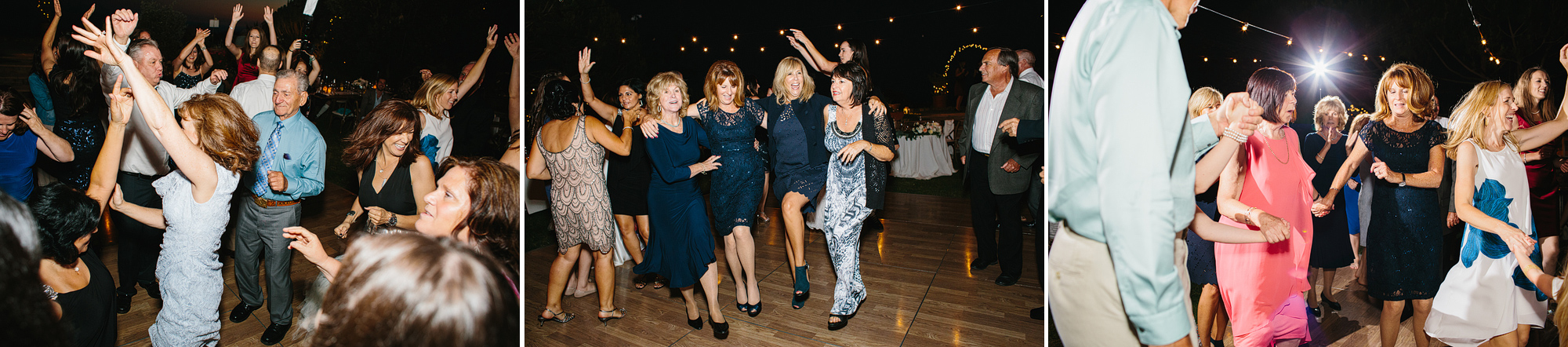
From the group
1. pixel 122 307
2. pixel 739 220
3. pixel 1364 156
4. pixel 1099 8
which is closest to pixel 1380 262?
pixel 1364 156

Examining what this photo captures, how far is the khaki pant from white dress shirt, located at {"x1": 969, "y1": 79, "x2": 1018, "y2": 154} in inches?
99.0

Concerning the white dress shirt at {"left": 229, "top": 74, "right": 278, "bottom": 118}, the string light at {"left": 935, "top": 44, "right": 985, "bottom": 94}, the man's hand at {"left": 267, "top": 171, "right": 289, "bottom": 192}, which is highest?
the string light at {"left": 935, "top": 44, "right": 985, "bottom": 94}

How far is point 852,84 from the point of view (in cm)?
293

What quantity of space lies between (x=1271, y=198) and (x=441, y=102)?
2.59 metres

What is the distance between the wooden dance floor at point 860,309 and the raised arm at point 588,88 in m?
0.97

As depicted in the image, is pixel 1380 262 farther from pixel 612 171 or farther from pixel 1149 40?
pixel 612 171

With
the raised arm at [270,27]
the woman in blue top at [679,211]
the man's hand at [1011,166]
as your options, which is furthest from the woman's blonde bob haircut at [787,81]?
the raised arm at [270,27]

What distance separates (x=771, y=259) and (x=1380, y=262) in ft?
9.97

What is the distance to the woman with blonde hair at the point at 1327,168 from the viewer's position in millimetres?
2604

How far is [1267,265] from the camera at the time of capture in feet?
6.44

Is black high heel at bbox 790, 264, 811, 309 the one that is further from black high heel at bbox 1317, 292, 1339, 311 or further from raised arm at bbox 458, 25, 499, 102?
black high heel at bbox 1317, 292, 1339, 311

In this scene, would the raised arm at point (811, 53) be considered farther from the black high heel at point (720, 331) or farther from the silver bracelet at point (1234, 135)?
the silver bracelet at point (1234, 135)

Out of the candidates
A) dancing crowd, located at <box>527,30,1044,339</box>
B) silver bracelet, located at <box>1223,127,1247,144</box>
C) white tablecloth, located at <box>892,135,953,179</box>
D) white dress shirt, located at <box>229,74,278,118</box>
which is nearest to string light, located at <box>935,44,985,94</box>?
white tablecloth, located at <box>892,135,953,179</box>

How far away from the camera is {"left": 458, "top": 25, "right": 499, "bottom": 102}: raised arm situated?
1512 mm
